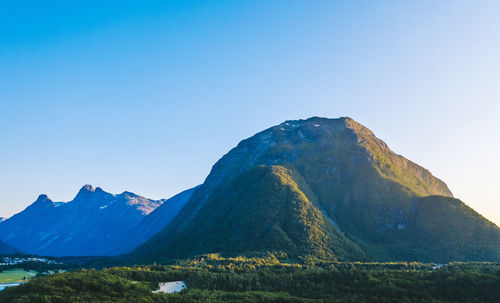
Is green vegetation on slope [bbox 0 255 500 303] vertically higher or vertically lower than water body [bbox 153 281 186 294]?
higher

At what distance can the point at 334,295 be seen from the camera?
10394cm

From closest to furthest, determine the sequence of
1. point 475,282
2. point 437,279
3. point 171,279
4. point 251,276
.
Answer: point 475,282, point 437,279, point 251,276, point 171,279

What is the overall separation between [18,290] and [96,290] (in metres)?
22.4

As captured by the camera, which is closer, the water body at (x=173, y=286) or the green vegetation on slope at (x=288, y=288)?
the green vegetation on slope at (x=288, y=288)

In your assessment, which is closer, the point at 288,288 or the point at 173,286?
the point at 288,288

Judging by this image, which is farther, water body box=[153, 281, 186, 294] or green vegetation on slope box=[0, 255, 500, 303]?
water body box=[153, 281, 186, 294]

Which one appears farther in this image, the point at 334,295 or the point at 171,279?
the point at 171,279

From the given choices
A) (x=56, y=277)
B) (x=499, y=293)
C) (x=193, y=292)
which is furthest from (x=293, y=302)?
(x=56, y=277)

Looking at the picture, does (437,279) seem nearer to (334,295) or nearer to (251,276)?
(334,295)

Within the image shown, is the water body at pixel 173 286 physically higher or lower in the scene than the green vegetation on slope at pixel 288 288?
lower

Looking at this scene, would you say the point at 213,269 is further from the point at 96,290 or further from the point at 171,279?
the point at 96,290

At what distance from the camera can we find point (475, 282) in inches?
3930

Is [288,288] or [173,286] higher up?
[288,288]

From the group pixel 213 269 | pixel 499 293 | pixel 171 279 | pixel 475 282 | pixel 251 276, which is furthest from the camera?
pixel 213 269
